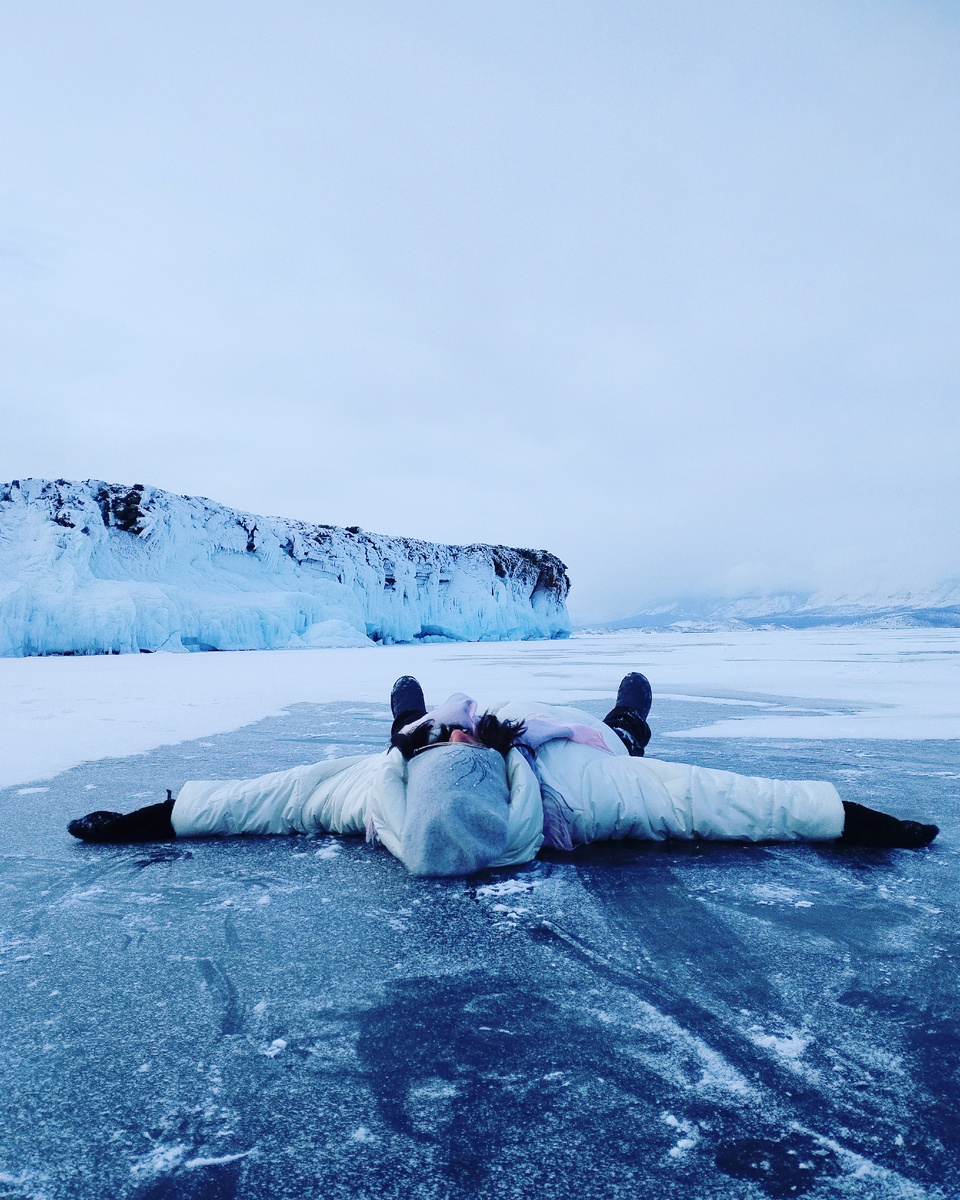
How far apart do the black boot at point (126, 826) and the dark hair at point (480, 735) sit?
0.88 meters

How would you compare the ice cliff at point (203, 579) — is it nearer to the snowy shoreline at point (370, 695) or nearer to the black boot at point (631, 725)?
the snowy shoreline at point (370, 695)

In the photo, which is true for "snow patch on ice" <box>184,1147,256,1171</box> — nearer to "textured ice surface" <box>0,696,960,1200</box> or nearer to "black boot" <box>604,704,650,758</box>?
"textured ice surface" <box>0,696,960,1200</box>

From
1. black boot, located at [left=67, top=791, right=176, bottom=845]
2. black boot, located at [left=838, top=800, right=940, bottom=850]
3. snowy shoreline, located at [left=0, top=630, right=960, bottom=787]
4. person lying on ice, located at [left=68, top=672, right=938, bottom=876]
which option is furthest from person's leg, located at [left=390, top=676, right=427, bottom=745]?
black boot, located at [left=838, top=800, right=940, bottom=850]

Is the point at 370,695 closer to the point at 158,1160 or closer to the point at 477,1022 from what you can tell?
the point at 477,1022

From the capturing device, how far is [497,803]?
2045 millimetres

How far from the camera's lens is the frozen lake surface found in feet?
3.05

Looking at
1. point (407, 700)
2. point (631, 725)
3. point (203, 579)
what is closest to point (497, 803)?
point (631, 725)

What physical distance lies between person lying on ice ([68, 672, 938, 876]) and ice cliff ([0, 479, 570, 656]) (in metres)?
18.9

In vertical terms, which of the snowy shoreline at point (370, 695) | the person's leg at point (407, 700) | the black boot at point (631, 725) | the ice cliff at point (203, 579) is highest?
the ice cliff at point (203, 579)

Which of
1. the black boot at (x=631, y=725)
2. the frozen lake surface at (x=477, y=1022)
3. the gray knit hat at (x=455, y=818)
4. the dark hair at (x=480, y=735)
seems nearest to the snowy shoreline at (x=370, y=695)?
the black boot at (x=631, y=725)

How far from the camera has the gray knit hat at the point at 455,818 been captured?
1977 mm

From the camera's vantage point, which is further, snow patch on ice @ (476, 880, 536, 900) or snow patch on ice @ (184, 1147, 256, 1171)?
snow patch on ice @ (476, 880, 536, 900)

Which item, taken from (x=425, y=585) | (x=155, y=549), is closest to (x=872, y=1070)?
(x=155, y=549)

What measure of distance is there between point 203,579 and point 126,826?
23579mm
